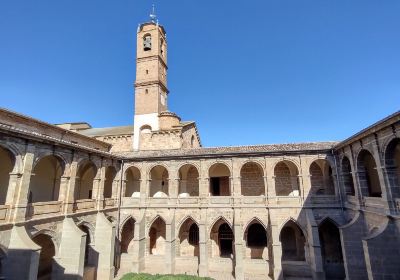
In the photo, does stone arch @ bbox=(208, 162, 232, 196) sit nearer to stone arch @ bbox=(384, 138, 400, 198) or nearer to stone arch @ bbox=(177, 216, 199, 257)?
stone arch @ bbox=(177, 216, 199, 257)

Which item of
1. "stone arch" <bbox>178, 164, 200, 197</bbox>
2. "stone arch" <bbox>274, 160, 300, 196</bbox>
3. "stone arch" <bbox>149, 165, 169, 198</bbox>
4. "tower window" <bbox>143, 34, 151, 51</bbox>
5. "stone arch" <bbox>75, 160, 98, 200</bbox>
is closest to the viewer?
"stone arch" <bbox>274, 160, 300, 196</bbox>

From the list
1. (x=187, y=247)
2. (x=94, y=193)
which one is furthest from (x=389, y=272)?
(x=94, y=193)

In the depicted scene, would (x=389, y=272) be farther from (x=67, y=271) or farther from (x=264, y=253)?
(x=67, y=271)

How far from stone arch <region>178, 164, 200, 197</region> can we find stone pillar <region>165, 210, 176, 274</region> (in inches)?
155

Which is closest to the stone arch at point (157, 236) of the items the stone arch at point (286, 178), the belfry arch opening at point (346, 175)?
the stone arch at point (286, 178)

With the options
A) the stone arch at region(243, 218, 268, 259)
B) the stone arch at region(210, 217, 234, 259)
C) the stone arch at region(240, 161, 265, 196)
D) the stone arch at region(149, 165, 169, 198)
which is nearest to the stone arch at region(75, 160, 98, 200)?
the stone arch at region(149, 165, 169, 198)

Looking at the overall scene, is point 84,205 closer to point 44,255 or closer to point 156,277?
point 44,255

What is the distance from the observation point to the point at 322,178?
67.1ft

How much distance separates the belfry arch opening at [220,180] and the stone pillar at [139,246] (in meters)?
7.55

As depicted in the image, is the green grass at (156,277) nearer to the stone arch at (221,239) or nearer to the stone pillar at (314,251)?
the stone arch at (221,239)

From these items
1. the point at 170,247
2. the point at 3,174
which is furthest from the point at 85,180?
the point at 170,247

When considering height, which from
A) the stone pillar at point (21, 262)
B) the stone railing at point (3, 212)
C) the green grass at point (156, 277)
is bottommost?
the green grass at point (156, 277)

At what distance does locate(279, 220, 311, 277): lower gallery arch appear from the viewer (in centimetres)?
1712

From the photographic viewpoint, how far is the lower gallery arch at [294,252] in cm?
1712
